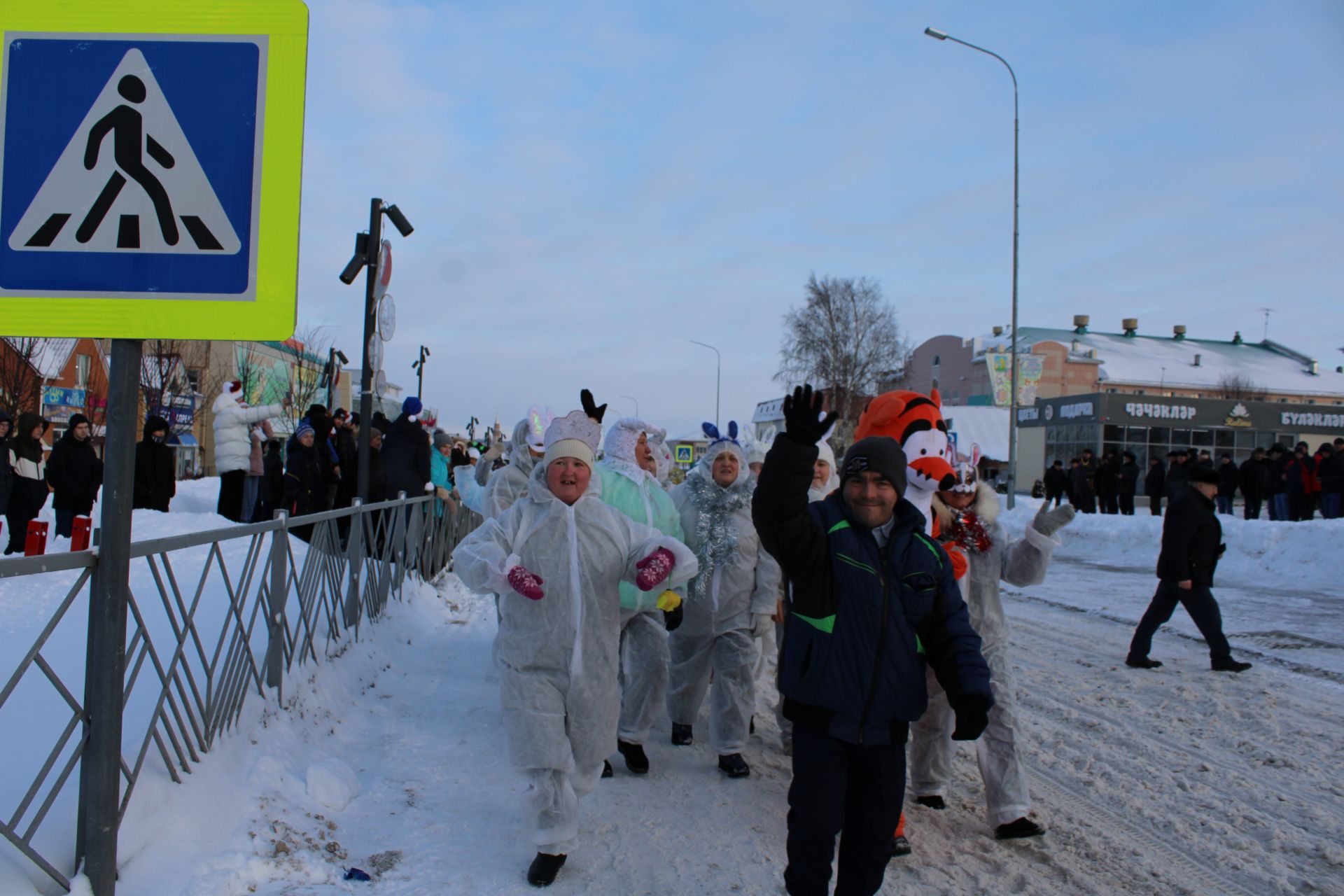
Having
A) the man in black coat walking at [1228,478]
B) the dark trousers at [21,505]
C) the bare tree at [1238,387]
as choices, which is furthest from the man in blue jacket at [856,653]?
the bare tree at [1238,387]

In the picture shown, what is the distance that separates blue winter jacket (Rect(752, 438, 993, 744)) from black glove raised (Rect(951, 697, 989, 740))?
1 centimetres

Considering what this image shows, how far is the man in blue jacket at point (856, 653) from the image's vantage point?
9.29ft

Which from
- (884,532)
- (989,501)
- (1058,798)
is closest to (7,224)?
(884,532)

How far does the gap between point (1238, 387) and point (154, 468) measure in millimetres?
59407

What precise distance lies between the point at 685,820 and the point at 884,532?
1.92m

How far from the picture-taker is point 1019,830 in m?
3.93

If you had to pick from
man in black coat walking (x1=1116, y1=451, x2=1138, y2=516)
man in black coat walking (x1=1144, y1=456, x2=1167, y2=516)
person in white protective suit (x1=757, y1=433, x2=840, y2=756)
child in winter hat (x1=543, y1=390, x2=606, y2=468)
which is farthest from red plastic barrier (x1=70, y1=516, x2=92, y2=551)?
man in black coat walking (x1=1116, y1=451, x2=1138, y2=516)

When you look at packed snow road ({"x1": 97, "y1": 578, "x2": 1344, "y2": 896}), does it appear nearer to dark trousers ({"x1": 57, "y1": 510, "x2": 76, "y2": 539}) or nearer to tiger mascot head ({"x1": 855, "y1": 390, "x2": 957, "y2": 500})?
tiger mascot head ({"x1": 855, "y1": 390, "x2": 957, "y2": 500})

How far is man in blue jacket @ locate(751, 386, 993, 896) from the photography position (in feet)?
9.29

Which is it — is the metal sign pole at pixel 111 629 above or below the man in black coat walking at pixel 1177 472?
below

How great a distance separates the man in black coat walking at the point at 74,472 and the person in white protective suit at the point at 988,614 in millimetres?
9065

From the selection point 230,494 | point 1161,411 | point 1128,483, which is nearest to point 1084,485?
point 1128,483

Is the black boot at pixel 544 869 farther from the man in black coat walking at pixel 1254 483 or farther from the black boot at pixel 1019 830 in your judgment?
the man in black coat walking at pixel 1254 483

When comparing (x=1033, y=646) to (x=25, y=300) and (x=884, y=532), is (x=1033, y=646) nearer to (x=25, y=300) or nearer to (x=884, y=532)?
(x=884, y=532)
